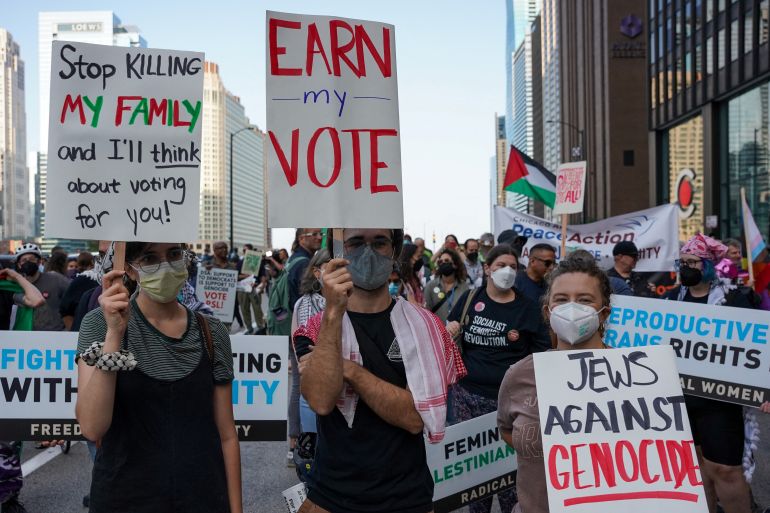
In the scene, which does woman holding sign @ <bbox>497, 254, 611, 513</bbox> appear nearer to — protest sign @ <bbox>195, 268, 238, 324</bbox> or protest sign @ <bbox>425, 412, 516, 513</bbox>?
protest sign @ <bbox>425, 412, 516, 513</bbox>

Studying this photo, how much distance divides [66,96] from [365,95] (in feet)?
3.61

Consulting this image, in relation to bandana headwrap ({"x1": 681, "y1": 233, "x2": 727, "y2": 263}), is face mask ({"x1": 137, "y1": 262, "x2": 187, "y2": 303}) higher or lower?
lower

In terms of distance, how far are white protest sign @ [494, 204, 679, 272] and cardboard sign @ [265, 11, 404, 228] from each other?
7.04 meters

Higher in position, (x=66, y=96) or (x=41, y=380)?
(x=66, y=96)

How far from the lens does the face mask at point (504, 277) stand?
17.5 feet

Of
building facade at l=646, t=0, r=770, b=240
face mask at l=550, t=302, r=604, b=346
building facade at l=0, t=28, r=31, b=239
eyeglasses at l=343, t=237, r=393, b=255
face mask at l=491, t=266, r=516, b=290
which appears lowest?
face mask at l=550, t=302, r=604, b=346

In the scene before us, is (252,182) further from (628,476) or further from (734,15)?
(628,476)

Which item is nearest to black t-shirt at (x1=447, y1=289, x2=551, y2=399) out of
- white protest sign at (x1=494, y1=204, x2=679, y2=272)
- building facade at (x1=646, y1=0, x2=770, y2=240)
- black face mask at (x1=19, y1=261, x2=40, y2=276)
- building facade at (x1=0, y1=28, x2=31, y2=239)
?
white protest sign at (x1=494, y1=204, x2=679, y2=272)

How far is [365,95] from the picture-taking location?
301 centimetres

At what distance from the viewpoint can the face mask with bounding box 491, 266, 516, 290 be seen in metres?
5.32

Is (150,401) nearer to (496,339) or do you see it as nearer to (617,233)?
(496,339)

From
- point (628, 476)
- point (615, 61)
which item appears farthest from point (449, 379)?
point (615, 61)

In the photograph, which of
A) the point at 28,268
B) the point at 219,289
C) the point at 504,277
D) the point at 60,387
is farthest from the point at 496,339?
the point at 219,289

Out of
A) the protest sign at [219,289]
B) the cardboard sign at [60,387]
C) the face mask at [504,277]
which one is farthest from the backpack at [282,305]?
the protest sign at [219,289]
